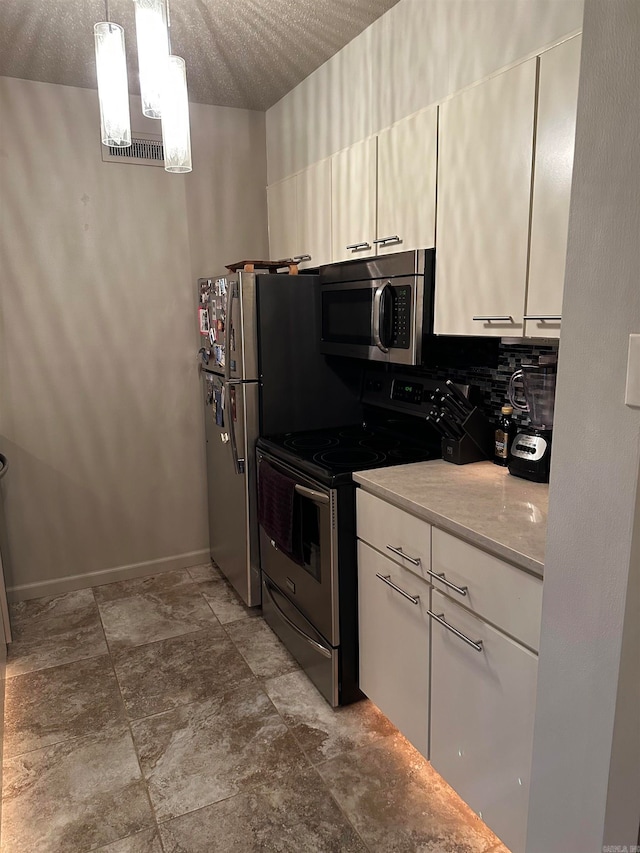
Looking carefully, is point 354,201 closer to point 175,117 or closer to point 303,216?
point 303,216

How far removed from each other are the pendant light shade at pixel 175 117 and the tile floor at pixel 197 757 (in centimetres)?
194

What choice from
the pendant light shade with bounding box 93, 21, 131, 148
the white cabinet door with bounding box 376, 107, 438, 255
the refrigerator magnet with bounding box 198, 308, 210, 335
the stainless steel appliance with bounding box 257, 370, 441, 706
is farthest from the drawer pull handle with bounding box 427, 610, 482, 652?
the refrigerator magnet with bounding box 198, 308, 210, 335

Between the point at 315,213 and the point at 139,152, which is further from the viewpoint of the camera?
the point at 139,152

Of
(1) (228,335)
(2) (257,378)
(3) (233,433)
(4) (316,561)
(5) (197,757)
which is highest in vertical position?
(1) (228,335)

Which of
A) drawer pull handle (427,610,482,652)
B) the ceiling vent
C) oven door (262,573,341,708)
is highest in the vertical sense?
the ceiling vent

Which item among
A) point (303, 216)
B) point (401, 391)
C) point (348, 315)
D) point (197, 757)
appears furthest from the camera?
point (303, 216)

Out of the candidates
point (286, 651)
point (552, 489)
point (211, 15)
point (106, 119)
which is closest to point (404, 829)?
point (286, 651)

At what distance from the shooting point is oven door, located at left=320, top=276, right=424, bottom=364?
7.20 ft

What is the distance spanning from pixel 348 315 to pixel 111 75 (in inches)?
51.0

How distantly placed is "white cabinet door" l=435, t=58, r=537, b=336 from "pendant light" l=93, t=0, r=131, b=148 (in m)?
1.01

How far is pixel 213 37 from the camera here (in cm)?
246

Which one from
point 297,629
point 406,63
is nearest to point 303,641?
point 297,629

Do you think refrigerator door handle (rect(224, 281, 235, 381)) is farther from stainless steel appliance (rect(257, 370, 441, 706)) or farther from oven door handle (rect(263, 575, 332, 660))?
oven door handle (rect(263, 575, 332, 660))

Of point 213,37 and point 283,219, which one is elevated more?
point 213,37
